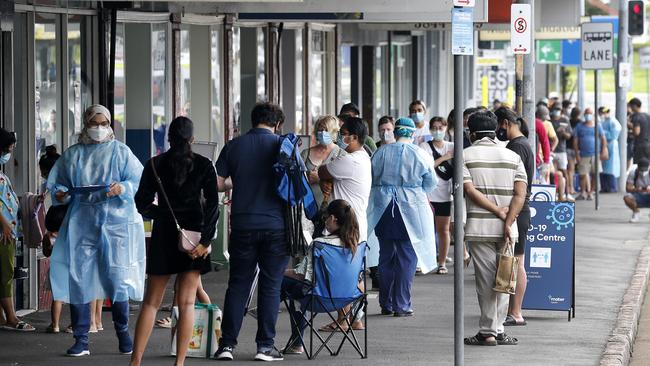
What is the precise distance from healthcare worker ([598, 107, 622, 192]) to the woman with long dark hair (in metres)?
22.4

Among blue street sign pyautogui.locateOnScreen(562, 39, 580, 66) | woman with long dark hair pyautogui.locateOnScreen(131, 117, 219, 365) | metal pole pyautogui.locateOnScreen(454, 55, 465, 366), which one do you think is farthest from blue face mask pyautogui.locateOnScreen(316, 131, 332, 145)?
blue street sign pyautogui.locateOnScreen(562, 39, 580, 66)

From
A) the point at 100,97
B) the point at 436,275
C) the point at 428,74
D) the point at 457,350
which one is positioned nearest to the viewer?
the point at 457,350

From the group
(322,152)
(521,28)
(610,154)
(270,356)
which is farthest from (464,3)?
(610,154)

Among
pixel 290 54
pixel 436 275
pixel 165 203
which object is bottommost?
pixel 436 275

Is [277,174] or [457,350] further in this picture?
[277,174]

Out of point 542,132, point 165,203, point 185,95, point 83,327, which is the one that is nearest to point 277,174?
point 165,203

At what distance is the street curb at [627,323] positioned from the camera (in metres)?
11.4

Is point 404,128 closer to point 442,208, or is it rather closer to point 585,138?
point 442,208

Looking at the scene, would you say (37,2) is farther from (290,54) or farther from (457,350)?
(290,54)

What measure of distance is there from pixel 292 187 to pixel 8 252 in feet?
9.62

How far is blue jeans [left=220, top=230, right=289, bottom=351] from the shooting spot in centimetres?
1048

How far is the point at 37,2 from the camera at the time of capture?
45.1ft

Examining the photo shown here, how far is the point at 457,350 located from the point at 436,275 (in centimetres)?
736

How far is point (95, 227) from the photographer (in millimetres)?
10797
